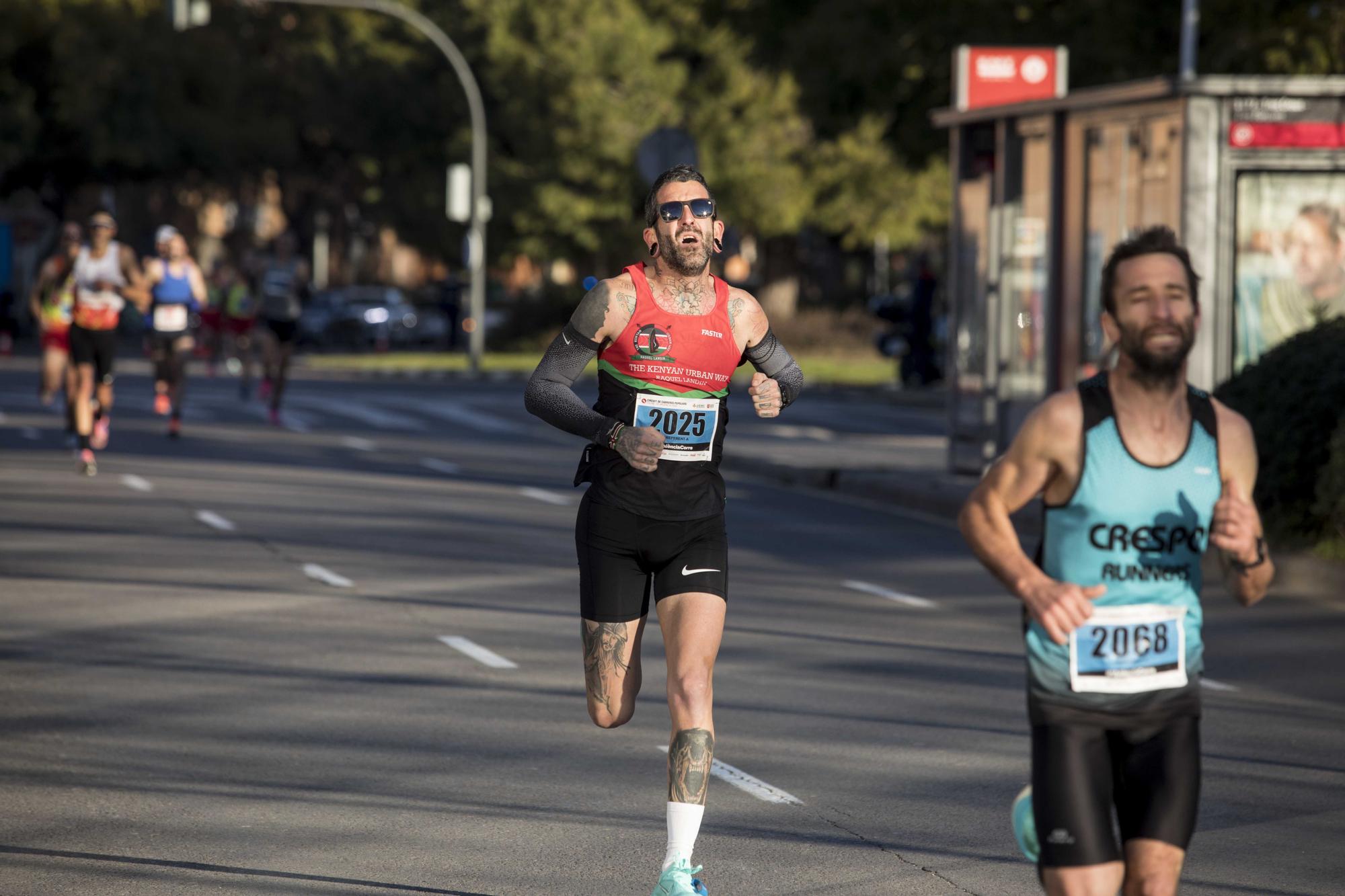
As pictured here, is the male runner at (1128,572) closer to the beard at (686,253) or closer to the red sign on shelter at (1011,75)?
the beard at (686,253)

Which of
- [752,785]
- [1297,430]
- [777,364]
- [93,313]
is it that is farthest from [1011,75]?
[777,364]

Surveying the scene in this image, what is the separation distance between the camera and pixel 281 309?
25688 mm

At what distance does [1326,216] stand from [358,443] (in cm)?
1064

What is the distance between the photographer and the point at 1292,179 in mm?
16156

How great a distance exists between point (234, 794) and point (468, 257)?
34.8 m

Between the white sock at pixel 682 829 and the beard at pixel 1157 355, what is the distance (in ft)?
6.14

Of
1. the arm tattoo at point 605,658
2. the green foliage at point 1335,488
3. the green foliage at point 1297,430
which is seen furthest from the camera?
Answer: the green foliage at point 1297,430

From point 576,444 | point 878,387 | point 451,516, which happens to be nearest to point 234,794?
point 451,516

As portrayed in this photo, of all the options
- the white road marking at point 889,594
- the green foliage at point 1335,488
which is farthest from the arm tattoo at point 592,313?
the green foliage at point 1335,488

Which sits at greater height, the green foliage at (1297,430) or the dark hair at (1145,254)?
the dark hair at (1145,254)

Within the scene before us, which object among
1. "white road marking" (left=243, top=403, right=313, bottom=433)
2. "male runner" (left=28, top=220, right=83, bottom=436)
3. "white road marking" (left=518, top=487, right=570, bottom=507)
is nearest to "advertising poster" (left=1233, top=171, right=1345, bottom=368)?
"white road marking" (left=518, top=487, right=570, bottom=507)

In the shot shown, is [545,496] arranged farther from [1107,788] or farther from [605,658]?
[1107,788]

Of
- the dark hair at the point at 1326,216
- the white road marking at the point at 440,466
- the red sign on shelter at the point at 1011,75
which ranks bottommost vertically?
the white road marking at the point at 440,466

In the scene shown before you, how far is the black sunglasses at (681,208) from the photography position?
5965mm
